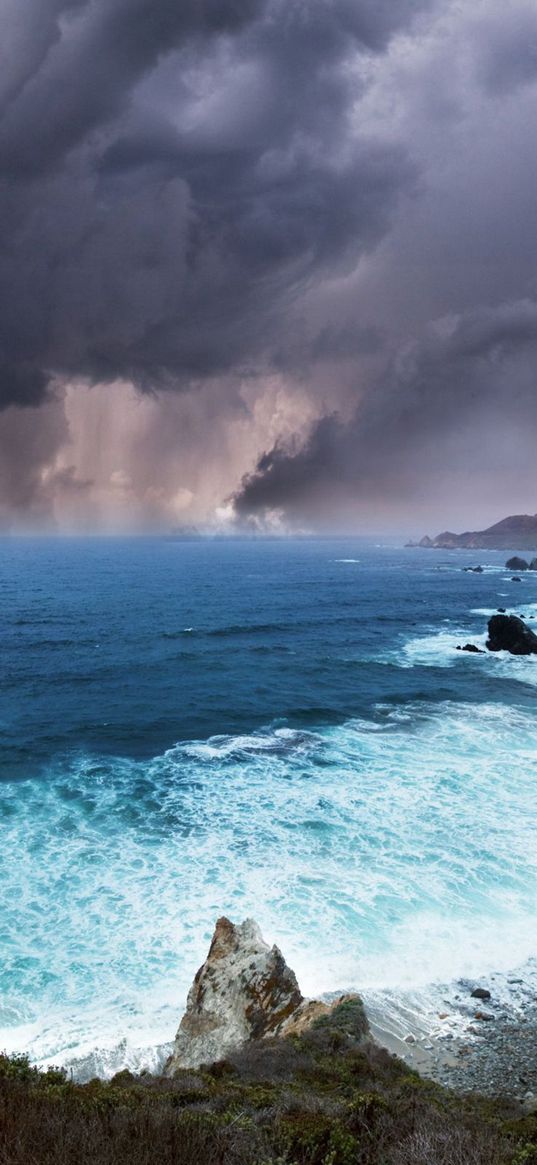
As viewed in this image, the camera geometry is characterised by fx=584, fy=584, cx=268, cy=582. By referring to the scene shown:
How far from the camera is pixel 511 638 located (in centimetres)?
5556

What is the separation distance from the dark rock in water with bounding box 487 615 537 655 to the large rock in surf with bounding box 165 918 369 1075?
47.3 meters

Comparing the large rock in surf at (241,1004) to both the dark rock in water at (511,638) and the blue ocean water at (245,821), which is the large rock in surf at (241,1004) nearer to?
the blue ocean water at (245,821)

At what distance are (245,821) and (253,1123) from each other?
663 inches

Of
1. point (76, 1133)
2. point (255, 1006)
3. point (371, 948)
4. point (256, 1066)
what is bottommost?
point (371, 948)

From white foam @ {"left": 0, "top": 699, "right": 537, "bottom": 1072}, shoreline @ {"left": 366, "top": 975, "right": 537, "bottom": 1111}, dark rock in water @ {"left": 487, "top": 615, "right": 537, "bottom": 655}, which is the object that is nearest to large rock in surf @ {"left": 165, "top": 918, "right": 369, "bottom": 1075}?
white foam @ {"left": 0, "top": 699, "right": 537, "bottom": 1072}

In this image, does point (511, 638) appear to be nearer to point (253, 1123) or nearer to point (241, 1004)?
point (241, 1004)

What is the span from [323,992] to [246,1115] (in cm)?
815

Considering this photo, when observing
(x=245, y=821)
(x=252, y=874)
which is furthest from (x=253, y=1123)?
(x=245, y=821)

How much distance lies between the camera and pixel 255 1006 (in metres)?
13.4

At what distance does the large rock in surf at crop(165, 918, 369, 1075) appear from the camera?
40.9 feet

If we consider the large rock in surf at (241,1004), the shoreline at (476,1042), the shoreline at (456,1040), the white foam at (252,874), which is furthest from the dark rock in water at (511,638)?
the large rock in surf at (241,1004)

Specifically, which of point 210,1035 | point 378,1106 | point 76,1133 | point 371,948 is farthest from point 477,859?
point 76,1133

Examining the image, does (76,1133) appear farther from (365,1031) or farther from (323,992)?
(323,992)

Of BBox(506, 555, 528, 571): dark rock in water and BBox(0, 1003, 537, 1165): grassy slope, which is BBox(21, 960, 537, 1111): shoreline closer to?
BBox(0, 1003, 537, 1165): grassy slope
